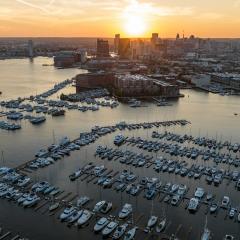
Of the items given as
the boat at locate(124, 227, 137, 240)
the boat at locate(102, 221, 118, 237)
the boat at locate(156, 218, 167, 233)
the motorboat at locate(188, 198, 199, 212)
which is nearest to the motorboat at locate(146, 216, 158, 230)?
the boat at locate(156, 218, 167, 233)

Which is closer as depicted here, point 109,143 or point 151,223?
point 151,223

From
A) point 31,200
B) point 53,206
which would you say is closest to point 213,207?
point 53,206

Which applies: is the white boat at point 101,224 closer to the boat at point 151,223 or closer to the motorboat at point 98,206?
the motorboat at point 98,206

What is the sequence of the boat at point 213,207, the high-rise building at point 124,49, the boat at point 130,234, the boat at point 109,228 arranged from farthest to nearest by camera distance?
1. the high-rise building at point 124,49
2. the boat at point 213,207
3. the boat at point 109,228
4. the boat at point 130,234

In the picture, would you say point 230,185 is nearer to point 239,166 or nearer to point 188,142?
point 239,166

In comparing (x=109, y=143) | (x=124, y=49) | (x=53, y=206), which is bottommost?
(x=109, y=143)

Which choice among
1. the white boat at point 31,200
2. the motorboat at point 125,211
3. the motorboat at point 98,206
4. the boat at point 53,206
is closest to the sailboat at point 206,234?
the motorboat at point 125,211

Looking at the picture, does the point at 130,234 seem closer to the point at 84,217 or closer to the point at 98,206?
the point at 84,217
